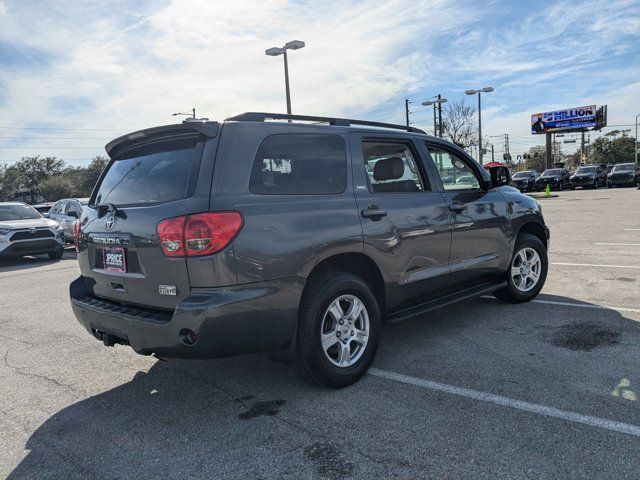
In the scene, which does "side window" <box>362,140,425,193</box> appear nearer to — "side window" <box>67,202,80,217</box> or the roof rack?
the roof rack

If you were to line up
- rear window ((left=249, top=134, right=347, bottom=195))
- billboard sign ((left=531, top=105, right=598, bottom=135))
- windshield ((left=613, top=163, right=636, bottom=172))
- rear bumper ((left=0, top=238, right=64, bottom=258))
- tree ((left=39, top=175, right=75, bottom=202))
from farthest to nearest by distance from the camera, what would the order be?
tree ((left=39, top=175, right=75, bottom=202))
billboard sign ((left=531, top=105, right=598, bottom=135))
windshield ((left=613, top=163, right=636, bottom=172))
rear bumper ((left=0, top=238, right=64, bottom=258))
rear window ((left=249, top=134, right=347, bottom=195))

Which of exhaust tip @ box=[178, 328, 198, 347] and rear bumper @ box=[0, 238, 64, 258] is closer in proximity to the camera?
exhaust tip @ box=[178, 328, 198, 347]

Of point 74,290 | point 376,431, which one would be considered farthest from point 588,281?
point 74,290

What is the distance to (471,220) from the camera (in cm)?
480

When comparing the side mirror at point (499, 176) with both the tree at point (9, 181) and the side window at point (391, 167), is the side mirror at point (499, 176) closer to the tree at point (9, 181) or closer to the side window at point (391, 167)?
the side window at point (391, 167)

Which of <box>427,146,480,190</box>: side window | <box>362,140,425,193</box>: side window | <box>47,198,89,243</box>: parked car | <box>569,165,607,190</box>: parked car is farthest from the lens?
<box>569,165,607,190</box>: parked car

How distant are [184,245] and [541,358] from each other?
9.52 ft

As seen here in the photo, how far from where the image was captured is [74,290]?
404 centimetres

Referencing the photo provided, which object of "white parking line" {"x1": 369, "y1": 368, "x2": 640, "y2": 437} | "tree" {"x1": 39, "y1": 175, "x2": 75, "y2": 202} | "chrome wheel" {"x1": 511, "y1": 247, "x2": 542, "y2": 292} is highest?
"tree" {"x1": 39, "y1": 175, "x2": 75, "y2": 202}

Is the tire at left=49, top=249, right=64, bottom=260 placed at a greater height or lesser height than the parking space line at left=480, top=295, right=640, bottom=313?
greater

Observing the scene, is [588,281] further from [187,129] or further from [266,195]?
[187,129]

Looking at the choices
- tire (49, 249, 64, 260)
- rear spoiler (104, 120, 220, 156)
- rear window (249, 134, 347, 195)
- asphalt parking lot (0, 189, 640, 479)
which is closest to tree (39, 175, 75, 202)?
tire (49, 249, 64, 260)

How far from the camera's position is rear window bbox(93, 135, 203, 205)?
10.6ft

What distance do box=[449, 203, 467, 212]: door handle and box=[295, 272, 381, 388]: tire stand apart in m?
1.26
